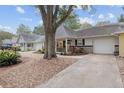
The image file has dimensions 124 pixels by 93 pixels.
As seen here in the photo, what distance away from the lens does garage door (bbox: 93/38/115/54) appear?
23.4 meters

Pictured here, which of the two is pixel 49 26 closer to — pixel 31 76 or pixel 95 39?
pixel 31 76

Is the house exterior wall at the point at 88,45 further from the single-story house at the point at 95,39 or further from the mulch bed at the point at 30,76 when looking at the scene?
the mulch bed at the point at 30,76

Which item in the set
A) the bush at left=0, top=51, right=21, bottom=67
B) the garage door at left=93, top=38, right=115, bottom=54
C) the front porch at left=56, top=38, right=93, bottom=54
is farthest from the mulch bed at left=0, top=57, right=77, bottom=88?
the garage door at left=93, top=38, right=115, bottom=54

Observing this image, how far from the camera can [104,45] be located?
24.0m

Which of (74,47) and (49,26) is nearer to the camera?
(49,26)

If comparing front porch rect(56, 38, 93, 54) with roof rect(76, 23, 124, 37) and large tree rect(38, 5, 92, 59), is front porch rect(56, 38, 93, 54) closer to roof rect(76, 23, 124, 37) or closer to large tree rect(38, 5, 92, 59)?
roof rect(76, 23, 124, 37)

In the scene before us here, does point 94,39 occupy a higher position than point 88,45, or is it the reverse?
point 94,39

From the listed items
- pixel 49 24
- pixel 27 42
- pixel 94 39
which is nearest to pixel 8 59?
pixel 49 24

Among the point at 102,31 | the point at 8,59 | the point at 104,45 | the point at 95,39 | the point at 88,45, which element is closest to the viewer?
the point at 8,59
